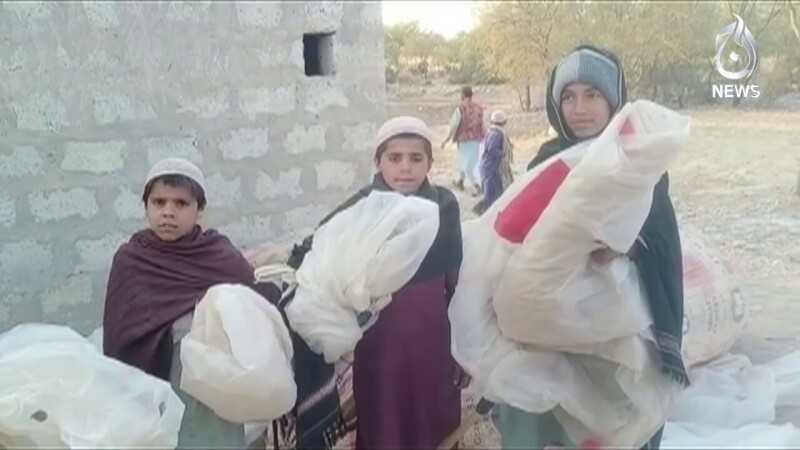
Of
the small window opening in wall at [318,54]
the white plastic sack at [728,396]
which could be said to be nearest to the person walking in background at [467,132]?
the small window opening in wall at [318,54]

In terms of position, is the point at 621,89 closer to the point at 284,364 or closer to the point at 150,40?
the point at 284,364

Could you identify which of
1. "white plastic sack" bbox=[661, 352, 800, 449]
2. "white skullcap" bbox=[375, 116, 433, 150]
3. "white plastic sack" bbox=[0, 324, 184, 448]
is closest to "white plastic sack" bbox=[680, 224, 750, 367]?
"white plastic sack" bbox=[661, 352, 800, 449]

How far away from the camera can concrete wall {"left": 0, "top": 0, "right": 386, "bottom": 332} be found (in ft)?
10.1

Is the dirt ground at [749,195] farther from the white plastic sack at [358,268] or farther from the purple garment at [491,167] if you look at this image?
the white plastic sack at [358,268]

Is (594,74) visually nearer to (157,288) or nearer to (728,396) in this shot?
(157,288)

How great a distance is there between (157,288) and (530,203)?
851 mm

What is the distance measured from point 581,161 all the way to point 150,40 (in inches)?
79.3

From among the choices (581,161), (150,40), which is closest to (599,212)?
(581,161)

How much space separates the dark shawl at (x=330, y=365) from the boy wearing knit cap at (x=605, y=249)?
0.23m

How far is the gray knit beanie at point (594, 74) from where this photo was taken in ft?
6.48

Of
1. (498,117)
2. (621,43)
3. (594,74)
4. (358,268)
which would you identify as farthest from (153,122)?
(594,74)

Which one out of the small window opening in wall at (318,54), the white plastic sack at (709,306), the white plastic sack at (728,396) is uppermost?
the small window opening in wall at (318,54)

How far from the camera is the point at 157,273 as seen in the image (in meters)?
2.18

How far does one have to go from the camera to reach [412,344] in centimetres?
214
